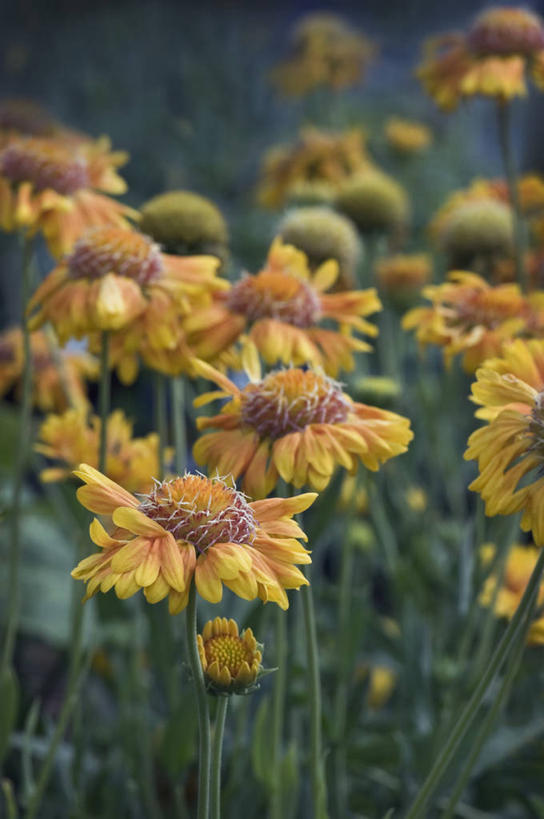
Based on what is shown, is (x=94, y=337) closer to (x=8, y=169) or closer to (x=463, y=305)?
(x=8, y=169)

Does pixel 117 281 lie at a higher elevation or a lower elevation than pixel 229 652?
higher

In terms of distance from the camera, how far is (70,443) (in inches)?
39.7

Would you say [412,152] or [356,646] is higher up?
[412,152]

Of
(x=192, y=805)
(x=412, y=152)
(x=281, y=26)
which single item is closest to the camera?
(x=192, y=805)

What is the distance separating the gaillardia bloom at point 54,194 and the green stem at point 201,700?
0.55m

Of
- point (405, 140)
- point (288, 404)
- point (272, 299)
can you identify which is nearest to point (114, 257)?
point (272, 299)

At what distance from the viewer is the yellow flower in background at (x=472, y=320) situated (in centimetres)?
89

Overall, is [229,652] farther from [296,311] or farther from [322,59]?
[322,59]

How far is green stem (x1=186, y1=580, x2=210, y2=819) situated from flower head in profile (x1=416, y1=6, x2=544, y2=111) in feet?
2.87

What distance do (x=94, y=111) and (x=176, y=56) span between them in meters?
0.36

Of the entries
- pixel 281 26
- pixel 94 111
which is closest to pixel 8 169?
pixel 94 111

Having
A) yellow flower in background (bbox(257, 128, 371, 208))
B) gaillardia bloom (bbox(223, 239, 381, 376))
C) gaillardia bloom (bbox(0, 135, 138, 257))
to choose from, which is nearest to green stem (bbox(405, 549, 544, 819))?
gaillardia bloom (bbox(223, 239, 381, 376))

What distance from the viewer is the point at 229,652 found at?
1.82 feet

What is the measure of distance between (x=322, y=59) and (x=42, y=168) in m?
1.61
